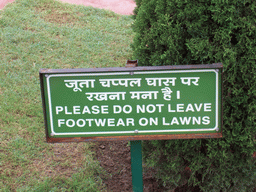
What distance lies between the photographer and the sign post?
2.04 m

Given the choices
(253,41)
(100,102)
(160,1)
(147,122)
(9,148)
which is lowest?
(9,148)

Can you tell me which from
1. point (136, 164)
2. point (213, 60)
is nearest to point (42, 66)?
point (136, 164)

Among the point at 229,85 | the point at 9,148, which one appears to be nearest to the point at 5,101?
the point at 9,148

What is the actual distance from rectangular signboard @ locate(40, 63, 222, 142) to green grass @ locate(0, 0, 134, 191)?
46.0 inches

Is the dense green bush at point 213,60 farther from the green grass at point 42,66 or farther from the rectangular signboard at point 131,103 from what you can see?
the green grass at point 42,66

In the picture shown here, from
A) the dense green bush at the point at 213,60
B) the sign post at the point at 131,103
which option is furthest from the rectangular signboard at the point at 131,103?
the dense green bush at the point at 213,60

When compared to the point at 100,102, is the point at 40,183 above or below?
below

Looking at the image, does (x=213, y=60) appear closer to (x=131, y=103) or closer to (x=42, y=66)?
(x=131, y=103)

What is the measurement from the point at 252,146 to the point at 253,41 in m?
0.78

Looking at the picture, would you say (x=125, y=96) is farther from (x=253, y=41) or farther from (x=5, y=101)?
(x=5, y=101)

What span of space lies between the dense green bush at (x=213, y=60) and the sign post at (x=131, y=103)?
0.39 meters

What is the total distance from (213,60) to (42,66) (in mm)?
3519

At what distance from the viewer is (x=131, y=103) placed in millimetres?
2076

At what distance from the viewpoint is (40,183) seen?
3.17 meters
